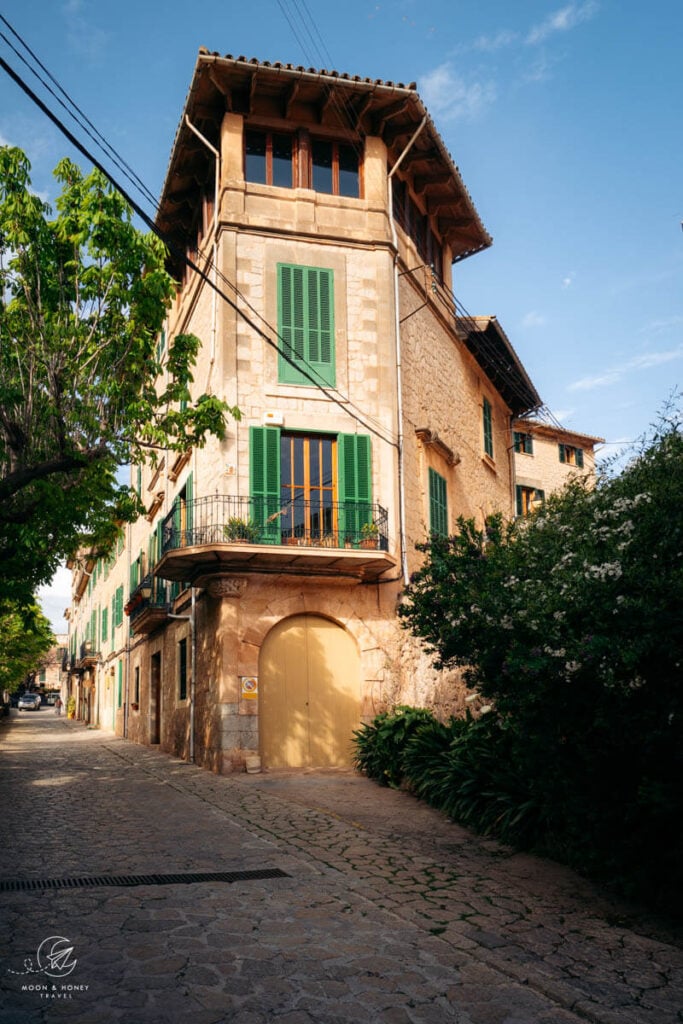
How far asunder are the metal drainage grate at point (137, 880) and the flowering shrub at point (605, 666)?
2556mm

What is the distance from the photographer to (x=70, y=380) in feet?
40.7

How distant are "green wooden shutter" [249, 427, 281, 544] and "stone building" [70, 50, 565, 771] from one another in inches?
1.6

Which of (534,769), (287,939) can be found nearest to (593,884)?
(534,769)

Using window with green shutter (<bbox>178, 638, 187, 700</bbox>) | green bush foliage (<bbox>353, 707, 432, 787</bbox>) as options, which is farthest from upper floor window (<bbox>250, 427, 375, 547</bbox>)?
window with green shutter (<bbox>178, 638, 187, 700</bbox>)

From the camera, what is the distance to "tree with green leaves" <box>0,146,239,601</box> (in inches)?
471

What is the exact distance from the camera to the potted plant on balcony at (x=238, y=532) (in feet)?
50.5

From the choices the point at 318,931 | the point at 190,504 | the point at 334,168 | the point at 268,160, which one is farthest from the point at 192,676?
the point at 318,931

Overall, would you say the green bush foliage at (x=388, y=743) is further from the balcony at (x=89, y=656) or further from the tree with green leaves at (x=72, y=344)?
the balcony at (x=89, y=656)

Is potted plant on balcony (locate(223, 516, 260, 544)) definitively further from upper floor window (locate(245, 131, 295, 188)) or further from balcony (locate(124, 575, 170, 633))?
upper floor window (locate(245, 131, 295, 188))

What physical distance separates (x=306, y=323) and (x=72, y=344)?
6.08 m

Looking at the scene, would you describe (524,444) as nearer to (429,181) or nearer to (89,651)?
(429,181)

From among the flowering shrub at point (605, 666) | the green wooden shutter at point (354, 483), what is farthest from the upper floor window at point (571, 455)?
the flowering shrub at point (605, 666)

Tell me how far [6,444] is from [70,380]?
1308 millimetres

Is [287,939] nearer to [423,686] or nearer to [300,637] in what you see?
[423,686]
